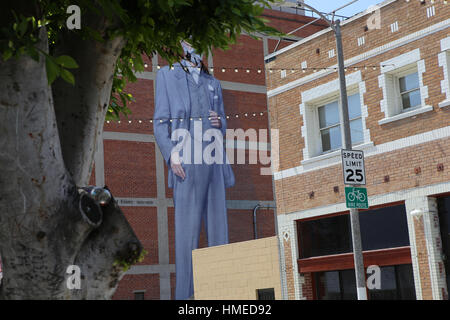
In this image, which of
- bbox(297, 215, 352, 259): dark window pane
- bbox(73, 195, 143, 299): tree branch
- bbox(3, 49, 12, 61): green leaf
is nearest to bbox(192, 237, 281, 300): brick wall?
bbox(297, 215, 352, 259): dark window pane

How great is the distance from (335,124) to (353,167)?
14.3 ft

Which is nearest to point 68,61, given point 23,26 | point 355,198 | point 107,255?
point 23,26

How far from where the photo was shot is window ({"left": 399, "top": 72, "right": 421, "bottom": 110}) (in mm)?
17594

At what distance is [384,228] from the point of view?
18.2 meters

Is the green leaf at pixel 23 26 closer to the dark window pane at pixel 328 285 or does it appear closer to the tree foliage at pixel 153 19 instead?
the tree foliage at pixel 153 19

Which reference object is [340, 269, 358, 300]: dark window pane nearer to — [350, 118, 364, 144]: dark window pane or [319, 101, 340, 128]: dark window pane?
[350, 118, 364, 144]: dark window pane

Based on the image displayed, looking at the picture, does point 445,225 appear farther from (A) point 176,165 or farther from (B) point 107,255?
(A) point 176,165

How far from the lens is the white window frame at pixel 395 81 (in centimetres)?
1750

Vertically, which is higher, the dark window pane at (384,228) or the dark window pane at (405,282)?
the dark window pane at (384,228)

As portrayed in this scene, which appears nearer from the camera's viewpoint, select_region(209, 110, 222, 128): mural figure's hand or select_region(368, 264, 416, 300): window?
select_region(368, 264, 416, 300): window

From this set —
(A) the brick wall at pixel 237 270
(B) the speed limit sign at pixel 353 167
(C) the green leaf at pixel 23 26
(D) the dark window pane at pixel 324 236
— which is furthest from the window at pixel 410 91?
(C) the green leaf at pixel 23 26

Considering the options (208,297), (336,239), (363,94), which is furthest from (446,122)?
(208,297)
